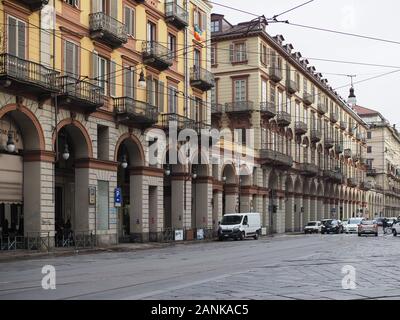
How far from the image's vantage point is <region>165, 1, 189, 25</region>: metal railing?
137 ft

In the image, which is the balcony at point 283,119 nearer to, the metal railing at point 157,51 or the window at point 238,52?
the window at point 238,52

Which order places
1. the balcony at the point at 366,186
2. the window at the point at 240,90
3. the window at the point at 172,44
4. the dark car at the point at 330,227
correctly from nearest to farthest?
the window at the point at 172,44 → the window at the point at 240,90 → the dark car at the point at 330,227 → the balcony at the point at 366,186

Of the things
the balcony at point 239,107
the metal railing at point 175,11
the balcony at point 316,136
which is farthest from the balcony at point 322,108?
the metal railing at point 175,11

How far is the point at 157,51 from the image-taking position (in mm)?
40125

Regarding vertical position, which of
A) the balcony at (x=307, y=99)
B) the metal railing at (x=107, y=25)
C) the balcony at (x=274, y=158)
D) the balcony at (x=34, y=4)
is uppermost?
the balcony at (x=307, y=99)

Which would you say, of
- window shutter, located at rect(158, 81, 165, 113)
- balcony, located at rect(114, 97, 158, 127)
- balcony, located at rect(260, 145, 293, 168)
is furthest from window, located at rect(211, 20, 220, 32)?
balcony, located at rect(114, 97, 158, 127)

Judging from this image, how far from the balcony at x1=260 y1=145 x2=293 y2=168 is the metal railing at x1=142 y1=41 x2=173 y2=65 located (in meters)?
18.4

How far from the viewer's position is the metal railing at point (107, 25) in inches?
1324

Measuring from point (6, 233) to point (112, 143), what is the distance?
8.11 m

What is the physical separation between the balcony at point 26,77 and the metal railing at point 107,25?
469cm

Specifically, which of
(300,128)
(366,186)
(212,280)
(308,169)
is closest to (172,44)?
(300,128)

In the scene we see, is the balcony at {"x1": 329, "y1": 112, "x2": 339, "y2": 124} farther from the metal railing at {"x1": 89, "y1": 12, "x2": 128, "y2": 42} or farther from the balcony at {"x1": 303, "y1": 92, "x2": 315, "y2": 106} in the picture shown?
the metal railing at {"x1": 89, "y1": 12, "x2": 128, "y2": 42}
